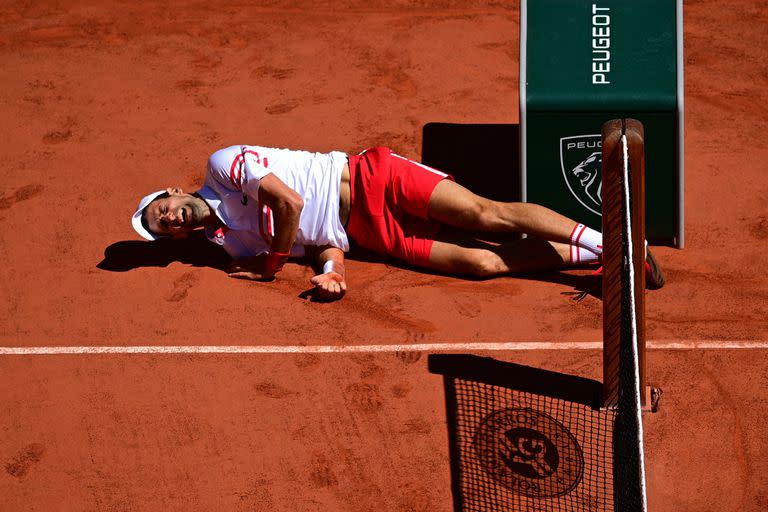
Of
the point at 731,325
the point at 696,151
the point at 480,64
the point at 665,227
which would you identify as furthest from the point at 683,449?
the point at 480,64

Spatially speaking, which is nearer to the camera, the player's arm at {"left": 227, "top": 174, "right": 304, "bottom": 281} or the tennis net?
the tennis net

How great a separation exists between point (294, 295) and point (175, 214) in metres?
0.97

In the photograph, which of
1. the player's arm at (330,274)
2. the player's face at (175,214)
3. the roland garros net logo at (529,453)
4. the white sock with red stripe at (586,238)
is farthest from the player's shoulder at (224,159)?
the roland garros net logo at (529,453)

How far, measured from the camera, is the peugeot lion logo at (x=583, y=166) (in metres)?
7.68

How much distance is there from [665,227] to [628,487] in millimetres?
2590

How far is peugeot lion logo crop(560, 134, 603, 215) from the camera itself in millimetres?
7684

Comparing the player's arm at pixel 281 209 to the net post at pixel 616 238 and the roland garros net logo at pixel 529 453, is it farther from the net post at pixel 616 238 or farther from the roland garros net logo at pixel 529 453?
the net post at pixel 616 238

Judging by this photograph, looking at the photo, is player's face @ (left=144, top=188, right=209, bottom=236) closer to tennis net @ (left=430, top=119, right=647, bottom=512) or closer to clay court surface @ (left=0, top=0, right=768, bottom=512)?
clay court surface @ (left=0, top=0, right=768, bottom=512)

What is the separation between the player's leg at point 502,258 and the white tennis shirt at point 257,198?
691mm

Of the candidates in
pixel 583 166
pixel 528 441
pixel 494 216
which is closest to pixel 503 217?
pixel 494 216

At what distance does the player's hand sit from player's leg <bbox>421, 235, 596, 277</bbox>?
63 centimetres

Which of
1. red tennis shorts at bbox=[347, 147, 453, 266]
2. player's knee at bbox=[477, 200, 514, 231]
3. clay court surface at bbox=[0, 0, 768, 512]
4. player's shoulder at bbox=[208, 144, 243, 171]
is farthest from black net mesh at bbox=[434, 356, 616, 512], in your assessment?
player's shoulder at bbox=[208, 144, 243, 171]

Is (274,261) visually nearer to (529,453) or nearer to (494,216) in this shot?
(494,216)

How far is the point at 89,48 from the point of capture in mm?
10414
